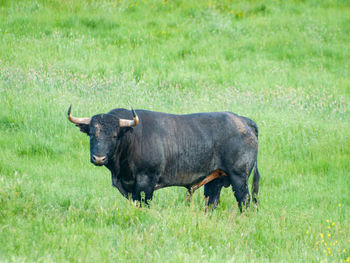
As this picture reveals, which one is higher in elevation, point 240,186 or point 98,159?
point 98,159

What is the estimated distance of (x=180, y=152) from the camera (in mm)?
7594

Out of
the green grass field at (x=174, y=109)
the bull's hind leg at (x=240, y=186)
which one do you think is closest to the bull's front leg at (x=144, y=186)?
the green grass field at (x=174, y=109)

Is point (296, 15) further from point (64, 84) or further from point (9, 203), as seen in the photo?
point (9, 203)

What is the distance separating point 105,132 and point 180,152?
131 centimetres

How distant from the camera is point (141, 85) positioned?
13789 mm

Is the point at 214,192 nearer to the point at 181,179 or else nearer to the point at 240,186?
the point at 240,186

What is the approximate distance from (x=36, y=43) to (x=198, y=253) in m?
12.4

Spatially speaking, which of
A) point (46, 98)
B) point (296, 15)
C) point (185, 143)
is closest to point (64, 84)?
point (46, 98)

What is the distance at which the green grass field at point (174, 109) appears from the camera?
5.72 m

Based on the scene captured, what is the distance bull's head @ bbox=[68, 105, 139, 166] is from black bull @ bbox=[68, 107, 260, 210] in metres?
0.01

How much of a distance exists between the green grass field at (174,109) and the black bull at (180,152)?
1.31 feet

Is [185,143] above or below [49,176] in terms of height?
above

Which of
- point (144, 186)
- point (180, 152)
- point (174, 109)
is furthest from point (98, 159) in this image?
point (174, 109)

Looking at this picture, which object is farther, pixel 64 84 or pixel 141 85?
pixel 141 85
